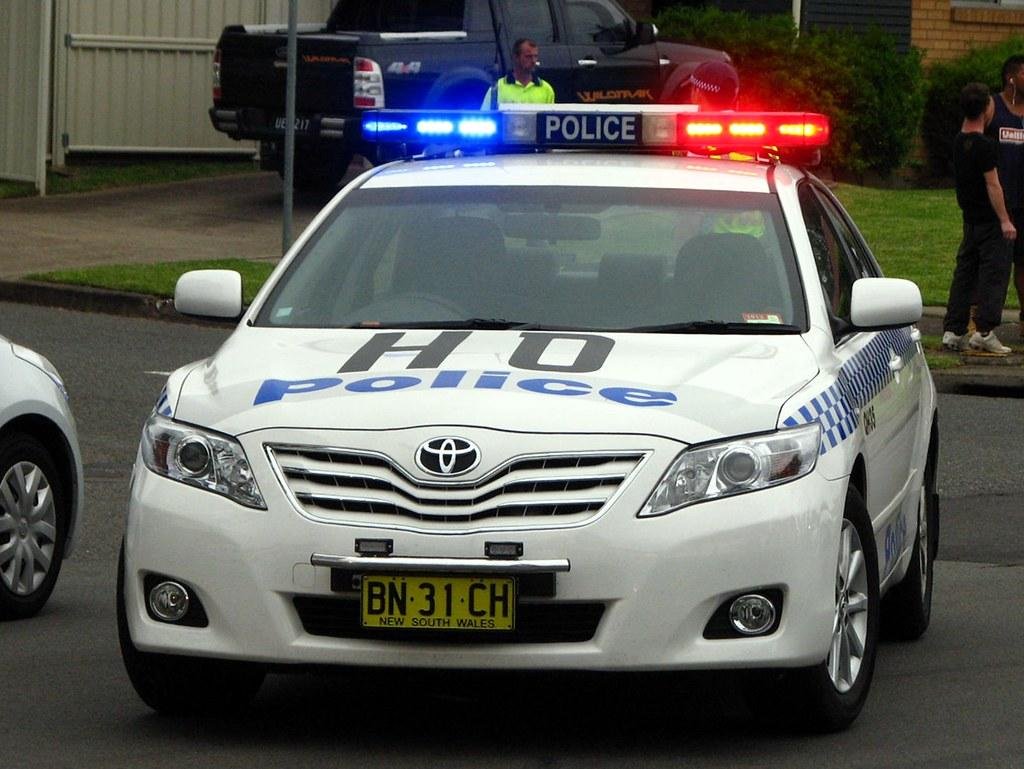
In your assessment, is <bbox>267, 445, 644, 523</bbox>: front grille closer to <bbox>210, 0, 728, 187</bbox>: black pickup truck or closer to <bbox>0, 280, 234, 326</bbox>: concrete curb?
<bbox>0, 280, 234, 326</bbox>: concrete curb

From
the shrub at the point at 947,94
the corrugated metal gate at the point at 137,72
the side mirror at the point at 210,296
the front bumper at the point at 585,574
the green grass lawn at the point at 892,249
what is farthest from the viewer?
the shrub at the point at 947,94

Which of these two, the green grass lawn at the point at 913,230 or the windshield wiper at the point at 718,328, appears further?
the green grass lawn at the point at 913,230

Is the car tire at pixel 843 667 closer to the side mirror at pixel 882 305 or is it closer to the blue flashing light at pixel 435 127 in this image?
the side mirror at pixel 882 305

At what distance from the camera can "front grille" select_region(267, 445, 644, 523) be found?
18.3ft

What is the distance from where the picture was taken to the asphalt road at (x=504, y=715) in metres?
5.81

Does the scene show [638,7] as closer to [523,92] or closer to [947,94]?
[947,94]

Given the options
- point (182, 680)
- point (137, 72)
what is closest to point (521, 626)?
point (182, 680)

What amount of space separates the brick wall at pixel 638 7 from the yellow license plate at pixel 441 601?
961 inches

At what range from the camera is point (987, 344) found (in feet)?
51.3

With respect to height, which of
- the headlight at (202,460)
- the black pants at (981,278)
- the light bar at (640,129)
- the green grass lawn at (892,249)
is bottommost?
the green grass lawn at (892,249)

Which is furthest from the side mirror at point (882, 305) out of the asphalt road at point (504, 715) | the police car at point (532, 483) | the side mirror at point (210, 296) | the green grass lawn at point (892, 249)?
the green grass lawn at point (892, 249)

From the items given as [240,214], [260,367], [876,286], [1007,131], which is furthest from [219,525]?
[240,214]

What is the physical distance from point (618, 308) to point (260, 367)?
112cm

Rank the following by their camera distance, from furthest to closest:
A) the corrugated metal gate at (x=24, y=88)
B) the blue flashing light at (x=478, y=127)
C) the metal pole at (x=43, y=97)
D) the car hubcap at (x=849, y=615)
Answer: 1. the corrugated metal gate at (x=24, y=88)
2. the metal pole at (x=43, y=97)
3. the blue flashing light at (x=478, y=127)
4. the car hubcap at (x=849, y=615)
